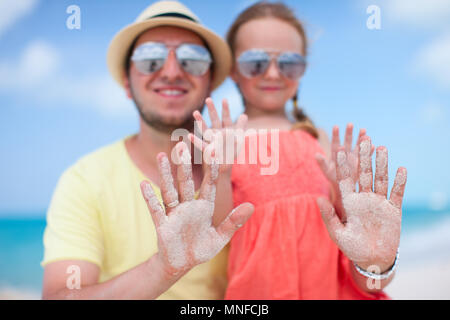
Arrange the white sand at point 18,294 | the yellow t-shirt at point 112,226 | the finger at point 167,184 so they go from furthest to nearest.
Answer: the white sand at point 18,294, the yellow t-shirt at point 112,226, the finger at point 167,184

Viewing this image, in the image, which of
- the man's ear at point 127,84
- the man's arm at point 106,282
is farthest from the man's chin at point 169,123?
the man's arm at point 106,282

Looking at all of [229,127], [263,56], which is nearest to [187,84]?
[263,56]

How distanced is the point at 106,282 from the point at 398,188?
1443 mm

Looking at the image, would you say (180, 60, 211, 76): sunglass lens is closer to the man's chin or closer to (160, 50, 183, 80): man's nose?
(160, 50, 183, 80): man's nose

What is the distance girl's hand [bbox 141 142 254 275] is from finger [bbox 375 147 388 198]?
56 cm

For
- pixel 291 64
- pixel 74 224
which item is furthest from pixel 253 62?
pixel 74 224

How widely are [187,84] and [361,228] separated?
132 centimetres

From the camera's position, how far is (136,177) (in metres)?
2.30

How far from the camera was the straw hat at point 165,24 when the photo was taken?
2248mm

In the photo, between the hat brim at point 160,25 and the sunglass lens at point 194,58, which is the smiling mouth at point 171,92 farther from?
the hat brim at point 160,25

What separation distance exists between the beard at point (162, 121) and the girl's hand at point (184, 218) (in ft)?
2.67

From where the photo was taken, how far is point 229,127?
176 centimetres

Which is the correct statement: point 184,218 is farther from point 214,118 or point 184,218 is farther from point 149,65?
point 149,65

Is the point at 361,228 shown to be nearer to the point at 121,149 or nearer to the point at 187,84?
the point at 187,84
